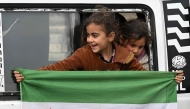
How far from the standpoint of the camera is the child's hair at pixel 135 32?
4289 millimetres

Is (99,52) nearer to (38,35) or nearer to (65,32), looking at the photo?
(65,32)

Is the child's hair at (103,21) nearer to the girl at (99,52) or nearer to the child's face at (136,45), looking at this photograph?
the girl at (99,52)

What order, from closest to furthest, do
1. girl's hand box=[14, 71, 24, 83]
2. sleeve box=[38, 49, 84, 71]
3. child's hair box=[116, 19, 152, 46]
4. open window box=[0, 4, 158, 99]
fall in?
girl's hand box=[14, 71, 24, 83] < sleeve box=[38, 49, 84, 71] < open window box=[0, 4, 158, 99] < child's hair box=[116, 19, 152, 46]

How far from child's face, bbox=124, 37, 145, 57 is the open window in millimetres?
74

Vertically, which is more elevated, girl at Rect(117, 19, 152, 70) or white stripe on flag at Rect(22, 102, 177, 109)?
girl at Rect(117, 19, 152, 70)

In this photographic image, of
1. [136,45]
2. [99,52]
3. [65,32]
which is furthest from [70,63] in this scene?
[136,45]

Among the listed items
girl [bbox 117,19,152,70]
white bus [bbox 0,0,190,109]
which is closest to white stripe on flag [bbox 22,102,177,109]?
white bus [bbox 0,0,190,109]

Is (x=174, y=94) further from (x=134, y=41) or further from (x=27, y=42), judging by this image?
(x=27, y=42)

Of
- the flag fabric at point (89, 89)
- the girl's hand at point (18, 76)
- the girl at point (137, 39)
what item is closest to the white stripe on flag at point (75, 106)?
the flag fabric at point (89, 89)

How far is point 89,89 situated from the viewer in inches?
153

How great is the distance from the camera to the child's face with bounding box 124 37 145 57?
4.32 metres

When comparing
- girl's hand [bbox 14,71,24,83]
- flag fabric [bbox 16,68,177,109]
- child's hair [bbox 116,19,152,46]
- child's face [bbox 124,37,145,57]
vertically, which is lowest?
flag fabric [bbox 16,68,177,109]

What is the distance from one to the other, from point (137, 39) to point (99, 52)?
40 centimetres

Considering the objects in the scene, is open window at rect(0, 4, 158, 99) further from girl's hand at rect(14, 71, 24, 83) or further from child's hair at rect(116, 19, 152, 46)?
girl's hand at rect(14, 71, 24, 83)
